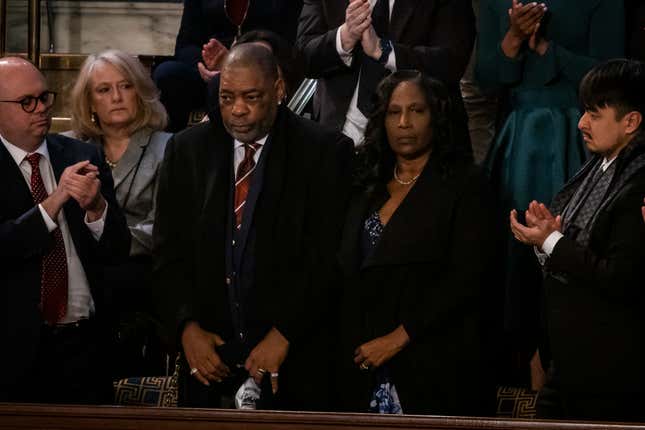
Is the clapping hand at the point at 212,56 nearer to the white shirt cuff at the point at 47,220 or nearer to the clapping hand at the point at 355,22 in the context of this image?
the clapping hand at the point at 355,22

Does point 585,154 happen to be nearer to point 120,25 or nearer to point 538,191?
point 538,191

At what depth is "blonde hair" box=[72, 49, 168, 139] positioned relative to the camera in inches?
211

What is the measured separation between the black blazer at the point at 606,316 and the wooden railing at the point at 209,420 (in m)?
0.94

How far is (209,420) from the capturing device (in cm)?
330

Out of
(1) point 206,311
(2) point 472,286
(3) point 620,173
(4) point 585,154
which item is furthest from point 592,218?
(1) point 206,311

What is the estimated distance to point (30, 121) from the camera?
461 cm

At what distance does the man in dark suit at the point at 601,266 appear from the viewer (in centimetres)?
411

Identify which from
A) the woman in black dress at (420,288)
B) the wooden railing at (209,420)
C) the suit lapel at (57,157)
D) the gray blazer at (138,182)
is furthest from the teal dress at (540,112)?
the wooden railing at (209,420)

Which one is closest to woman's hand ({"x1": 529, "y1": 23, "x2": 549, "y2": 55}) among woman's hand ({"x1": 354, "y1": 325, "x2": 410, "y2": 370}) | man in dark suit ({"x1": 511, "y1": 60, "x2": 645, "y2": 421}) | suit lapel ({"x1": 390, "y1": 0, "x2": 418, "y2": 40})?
suit lapel ({"x1": 390, "y1": 0, "x2": 418, "y2": 40})

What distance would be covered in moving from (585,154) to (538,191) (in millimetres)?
216

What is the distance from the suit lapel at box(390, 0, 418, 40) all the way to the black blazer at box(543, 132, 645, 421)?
1.20 metres

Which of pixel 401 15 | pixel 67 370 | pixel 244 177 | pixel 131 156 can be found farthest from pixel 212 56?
pixel 67 370

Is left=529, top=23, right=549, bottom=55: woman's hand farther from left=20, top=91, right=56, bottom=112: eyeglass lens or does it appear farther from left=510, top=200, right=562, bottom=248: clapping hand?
left=20, top=91, right=56, bottom=112: eyeglass lens

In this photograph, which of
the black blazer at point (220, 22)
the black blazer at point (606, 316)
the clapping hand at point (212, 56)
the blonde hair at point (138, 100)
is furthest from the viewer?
the black blazer at point (220, 22)
